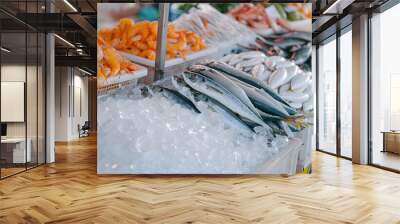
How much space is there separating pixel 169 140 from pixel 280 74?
2.09m

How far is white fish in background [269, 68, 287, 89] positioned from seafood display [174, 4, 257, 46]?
0.70 m

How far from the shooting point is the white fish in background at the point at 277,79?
5965 mm

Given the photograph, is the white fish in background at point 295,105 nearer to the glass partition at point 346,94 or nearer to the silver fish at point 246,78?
the silver fish at point 246,78

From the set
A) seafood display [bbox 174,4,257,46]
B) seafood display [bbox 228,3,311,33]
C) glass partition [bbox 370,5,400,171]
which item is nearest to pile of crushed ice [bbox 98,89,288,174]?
seafood display [bbox 174,4,257,46]

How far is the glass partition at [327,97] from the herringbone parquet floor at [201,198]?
3066 mm

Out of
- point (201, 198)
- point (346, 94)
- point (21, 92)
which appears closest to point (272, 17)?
point (201, 198)

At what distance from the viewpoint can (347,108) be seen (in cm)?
850

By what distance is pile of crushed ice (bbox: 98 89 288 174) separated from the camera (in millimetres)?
5922

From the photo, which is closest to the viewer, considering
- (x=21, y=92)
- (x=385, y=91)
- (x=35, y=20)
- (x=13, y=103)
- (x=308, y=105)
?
(x=308, y=105)

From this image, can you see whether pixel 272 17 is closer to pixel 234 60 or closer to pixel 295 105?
pixel 234 60

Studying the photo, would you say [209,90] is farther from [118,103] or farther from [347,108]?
[347,108]

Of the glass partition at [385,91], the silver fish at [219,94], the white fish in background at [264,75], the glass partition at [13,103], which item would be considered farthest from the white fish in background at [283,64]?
the glass partition at [13,103]

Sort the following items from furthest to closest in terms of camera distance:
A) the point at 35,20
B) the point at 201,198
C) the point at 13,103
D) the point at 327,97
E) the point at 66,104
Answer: the point at 66,104
the point at 327,97
the point at 35,20
the point at 13,103
the point at 201,198

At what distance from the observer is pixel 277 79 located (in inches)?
235
